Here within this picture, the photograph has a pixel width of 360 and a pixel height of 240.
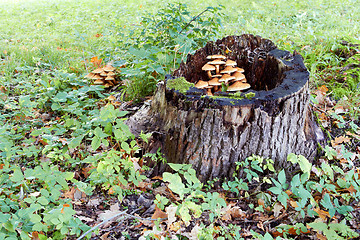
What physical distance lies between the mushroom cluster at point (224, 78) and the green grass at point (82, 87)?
0.68 m

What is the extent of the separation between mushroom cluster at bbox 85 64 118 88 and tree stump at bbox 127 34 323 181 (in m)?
1.87

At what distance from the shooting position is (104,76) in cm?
467

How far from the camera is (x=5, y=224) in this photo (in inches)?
72.2

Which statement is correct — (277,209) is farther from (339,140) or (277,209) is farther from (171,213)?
(339,140)

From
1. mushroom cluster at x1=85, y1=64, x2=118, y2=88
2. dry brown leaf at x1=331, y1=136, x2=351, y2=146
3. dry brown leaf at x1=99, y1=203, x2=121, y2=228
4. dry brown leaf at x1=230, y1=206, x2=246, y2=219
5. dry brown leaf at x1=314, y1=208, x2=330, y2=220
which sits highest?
mushroom cluster at x1=85, y1=64, x2=118, y2=88

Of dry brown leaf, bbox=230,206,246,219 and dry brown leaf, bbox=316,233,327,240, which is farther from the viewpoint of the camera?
dry brown leaf, bbox=230,206,246,219

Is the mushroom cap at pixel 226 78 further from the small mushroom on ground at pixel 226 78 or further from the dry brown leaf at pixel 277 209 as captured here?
the dry brown leaf at pixel 277 209

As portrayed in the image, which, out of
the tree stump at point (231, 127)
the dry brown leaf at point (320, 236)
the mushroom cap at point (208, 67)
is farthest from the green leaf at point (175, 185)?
the mushroom cap at point (208, 67)

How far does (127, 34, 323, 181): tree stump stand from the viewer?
241 centimetres

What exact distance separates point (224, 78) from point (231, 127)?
0.98 m

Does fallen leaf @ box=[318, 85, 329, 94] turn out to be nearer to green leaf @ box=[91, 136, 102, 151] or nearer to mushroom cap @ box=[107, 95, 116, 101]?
mushroom cap @ box=[107, 95, 116, 101]

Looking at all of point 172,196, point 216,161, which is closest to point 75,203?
point 172,196

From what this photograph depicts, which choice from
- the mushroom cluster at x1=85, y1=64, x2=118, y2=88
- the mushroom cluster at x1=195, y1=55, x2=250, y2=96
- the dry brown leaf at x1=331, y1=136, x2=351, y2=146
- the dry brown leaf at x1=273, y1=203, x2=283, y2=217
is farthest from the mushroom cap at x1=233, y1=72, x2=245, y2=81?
the mushroom cluster at x1=85, y1=64, x2=118, y2=88

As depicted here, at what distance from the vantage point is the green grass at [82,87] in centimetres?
235
